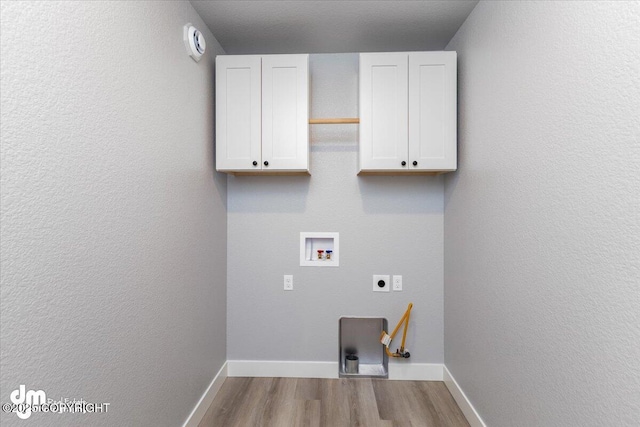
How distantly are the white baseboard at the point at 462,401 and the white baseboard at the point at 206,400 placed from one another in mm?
1641

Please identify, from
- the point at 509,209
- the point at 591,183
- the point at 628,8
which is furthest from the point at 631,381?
the point at 628,8

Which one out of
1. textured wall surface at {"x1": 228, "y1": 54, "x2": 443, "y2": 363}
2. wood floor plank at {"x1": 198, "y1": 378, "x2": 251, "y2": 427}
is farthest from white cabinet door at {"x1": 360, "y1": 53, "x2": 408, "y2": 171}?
wood floor plank at {"x1": 198, "y1": 378, "x2": 251, "y2": 427}

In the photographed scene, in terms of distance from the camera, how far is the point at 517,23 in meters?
1.42

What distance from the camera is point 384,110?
209 centimetres

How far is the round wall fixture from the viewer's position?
5.72ft

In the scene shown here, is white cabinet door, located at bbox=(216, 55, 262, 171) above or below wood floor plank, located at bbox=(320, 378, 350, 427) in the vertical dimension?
above

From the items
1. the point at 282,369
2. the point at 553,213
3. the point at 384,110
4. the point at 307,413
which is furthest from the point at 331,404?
the point at 384,110

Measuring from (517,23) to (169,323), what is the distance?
2192 mm

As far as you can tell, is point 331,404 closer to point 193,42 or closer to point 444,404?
point 444,404

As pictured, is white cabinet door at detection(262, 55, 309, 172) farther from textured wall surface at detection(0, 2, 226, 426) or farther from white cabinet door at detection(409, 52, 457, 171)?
white cabinet door at detection(409, 52, 457, 171)

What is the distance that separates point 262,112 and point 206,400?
75.6 inches

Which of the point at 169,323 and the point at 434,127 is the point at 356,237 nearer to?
the point at 434,127

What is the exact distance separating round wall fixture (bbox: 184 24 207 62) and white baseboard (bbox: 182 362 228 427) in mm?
2087

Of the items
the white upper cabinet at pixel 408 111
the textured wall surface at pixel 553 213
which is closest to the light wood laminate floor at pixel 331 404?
the textured wall surface at pixel 553 213
